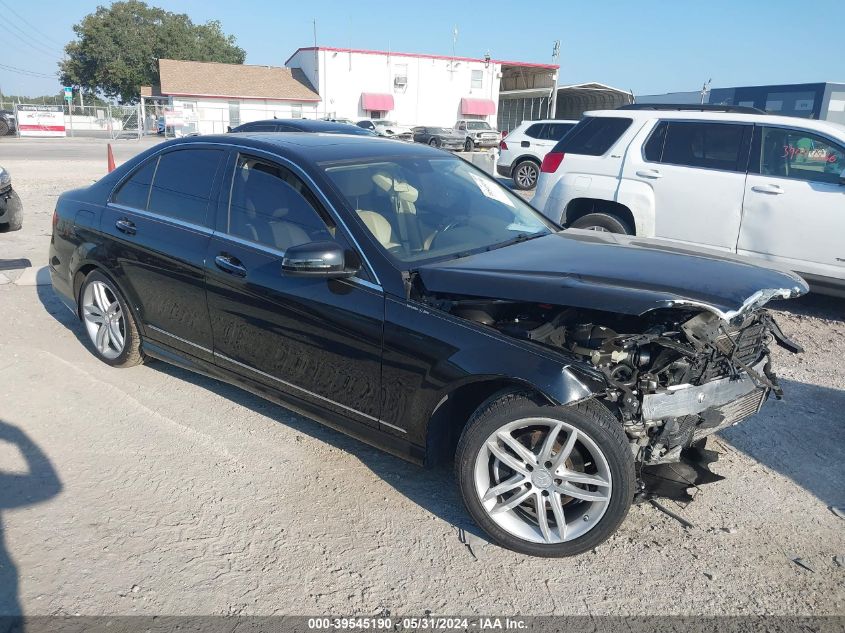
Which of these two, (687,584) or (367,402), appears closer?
(687,584)

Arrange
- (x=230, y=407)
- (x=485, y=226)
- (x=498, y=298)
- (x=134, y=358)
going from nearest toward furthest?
(x=498, y=298) < (x=485, y=226) < (x=230, y=407) < (x=134, y=358)

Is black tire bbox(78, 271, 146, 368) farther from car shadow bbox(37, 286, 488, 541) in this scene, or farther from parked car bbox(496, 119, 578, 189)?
parked car bbox(496, 119, 578, 189)

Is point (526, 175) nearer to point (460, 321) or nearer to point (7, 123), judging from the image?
point (460, 321)

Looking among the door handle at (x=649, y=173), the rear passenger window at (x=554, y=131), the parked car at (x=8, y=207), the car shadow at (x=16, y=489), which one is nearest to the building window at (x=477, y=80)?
the rear passenger window at (x=554, y=131)

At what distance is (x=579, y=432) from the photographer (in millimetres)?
2863

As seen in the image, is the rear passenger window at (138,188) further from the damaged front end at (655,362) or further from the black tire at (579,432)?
the black tire at (579,432)

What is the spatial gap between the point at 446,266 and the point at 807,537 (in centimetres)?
215

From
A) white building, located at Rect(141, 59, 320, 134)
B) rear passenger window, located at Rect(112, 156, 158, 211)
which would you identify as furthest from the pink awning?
rear passenger window, located at Rect(112, 156, 158, 211)

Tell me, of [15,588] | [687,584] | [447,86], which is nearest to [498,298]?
[687,584]

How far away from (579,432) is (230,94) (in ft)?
171

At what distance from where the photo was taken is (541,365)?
284 cm

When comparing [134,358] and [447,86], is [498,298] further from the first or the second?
[447,86]

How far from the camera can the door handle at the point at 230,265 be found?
12.6 ft

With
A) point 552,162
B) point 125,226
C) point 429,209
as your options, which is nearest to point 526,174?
point 552,162
